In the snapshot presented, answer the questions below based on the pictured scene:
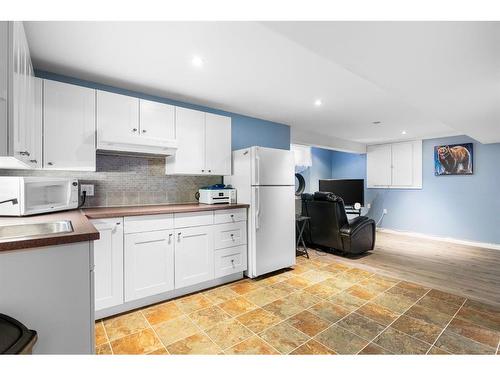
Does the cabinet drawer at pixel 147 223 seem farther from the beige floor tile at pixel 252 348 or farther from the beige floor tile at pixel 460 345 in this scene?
the beige floor tile at pixel 460 345

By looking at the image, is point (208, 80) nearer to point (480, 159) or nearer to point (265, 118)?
point (265, 118)

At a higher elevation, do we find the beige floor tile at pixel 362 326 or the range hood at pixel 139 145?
the range hood at pixel 139 145

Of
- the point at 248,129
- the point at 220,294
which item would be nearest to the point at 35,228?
the point at 220,294

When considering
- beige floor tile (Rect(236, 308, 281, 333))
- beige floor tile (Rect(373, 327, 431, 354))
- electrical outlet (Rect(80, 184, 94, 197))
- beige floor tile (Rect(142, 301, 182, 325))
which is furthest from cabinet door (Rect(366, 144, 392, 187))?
electrical outlet (Rect(80, 184, 94, 197))

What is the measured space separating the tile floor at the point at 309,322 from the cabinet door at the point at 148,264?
20cm

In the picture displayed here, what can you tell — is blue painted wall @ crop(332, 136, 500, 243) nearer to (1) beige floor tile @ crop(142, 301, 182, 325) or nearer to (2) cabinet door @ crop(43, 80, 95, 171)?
(1) beige floor tile @ crop(142, 301, 182, 325)

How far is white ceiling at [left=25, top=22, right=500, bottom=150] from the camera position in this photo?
134 centimetres

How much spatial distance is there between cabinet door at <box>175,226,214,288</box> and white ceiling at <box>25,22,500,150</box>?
5.14 feet

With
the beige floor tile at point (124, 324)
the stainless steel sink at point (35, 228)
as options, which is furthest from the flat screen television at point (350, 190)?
the stainless steel sink at point (35, 228)

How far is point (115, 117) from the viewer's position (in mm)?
2508

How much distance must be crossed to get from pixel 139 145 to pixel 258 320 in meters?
2.00

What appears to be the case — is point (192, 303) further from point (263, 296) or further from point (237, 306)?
point (263, 296)

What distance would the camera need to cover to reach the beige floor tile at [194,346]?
5.91 ft

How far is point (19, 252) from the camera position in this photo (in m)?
1.10
